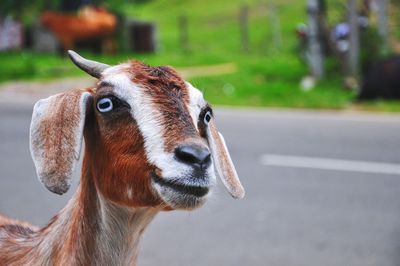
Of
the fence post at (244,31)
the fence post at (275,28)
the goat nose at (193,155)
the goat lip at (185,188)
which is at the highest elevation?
the goat nose at (193,155)

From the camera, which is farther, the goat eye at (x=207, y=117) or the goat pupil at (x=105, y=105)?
the goat eye at (x=207, y=117)

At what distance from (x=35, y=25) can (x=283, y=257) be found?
61.8 ft

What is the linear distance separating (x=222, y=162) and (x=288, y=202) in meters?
4.75

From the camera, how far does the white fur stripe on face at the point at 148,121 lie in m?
2.62

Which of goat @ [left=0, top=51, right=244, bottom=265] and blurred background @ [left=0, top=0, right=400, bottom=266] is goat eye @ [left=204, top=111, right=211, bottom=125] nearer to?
goat @ [left=0, top=51, right=244, bottom=265]

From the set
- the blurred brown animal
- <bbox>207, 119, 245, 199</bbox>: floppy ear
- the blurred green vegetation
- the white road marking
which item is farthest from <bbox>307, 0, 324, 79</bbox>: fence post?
<bbox>207, 119, 245, 199</bbox>: floppy ear

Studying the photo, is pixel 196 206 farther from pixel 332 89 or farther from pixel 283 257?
pixel 332 89

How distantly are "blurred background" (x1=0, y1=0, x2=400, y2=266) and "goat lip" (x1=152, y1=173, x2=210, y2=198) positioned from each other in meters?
0.34

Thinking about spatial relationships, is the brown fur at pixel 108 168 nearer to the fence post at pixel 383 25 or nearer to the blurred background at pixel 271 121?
the blurred background at pixel 271 121

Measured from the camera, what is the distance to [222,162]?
301 cm

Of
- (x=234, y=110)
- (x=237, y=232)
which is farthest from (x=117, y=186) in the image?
(x=234, y=110)

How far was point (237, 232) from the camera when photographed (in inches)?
271

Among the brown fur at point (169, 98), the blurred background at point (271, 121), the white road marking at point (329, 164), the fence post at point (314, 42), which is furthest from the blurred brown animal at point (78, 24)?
the brown fur at point (169, 98)

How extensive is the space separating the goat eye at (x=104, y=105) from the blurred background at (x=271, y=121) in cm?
52
